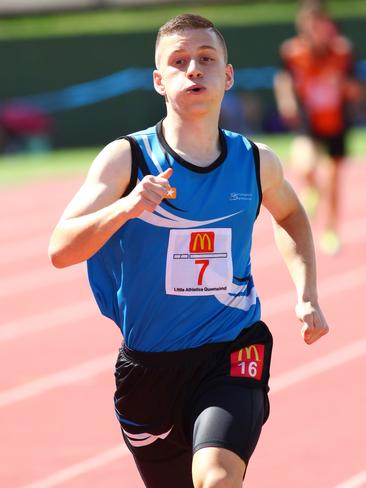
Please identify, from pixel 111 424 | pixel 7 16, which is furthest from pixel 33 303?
pixel 7 16

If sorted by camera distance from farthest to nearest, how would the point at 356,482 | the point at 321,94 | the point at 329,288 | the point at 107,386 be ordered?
the point at 321,94 → the point at 329,288 → the point at 107,386 → the point at 356,482

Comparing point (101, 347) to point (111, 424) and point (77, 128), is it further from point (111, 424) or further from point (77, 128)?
point (77, 128)

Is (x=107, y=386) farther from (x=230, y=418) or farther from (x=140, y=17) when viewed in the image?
(x=140, y=17)

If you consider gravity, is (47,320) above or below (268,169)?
below

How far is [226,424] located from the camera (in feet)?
12.5

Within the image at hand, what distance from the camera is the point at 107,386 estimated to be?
7086 mm

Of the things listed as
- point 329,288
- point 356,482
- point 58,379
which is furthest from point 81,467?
point 329,288

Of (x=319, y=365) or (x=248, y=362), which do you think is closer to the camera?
(x=248, y=362)

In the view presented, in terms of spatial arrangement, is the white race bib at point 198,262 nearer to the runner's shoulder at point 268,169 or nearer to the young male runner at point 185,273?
the young male runner at point 185,273

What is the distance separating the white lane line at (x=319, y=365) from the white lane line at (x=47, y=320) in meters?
2.21

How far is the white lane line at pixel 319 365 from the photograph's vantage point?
279 inches

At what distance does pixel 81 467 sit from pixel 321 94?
728 centimetres

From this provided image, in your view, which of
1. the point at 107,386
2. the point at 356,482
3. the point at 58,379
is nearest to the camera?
the point at 356,482

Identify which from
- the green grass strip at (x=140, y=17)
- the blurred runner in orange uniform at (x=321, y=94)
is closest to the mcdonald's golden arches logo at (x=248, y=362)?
the blurred runner in orange uniform at (x=321, y=94)
